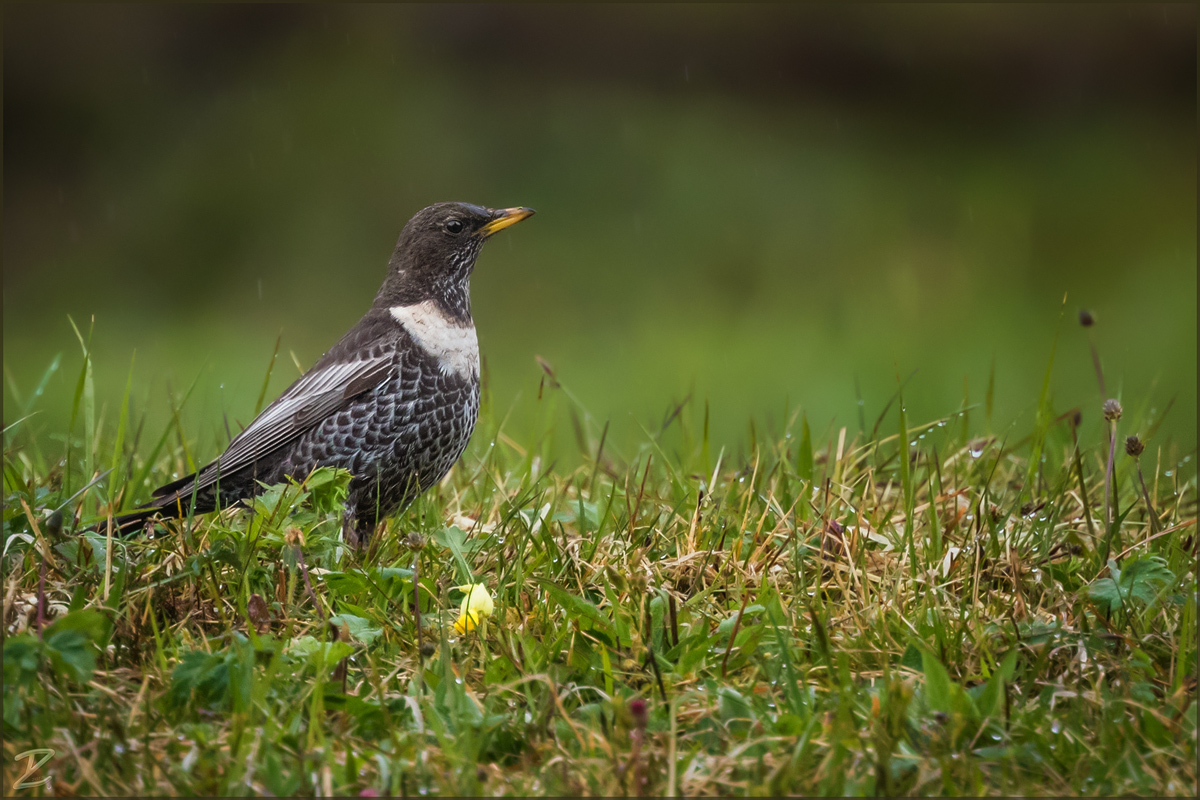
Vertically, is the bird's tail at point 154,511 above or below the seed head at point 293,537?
below

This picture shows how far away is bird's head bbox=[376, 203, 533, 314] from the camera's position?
3881 millimetres

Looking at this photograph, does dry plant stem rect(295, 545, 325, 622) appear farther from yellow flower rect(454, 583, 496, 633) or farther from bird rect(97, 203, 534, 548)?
bird rect(97, 203, 534, 548)

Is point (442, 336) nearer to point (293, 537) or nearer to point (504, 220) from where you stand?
point (504, 220)

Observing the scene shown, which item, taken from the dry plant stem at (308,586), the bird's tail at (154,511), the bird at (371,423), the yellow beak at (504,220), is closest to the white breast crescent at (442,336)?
the bird at (371,423)

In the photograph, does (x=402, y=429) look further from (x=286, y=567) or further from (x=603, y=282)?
(x=603, y=282)

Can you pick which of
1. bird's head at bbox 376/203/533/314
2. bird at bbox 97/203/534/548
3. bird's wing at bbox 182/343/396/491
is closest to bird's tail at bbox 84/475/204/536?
bird at bbox 97/203/534/548

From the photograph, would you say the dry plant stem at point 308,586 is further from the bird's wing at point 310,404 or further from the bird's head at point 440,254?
the bird's head at point 440,254

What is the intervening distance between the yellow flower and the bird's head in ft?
4.69

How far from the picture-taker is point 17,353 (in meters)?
8.63

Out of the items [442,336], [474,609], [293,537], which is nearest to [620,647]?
[474,609]

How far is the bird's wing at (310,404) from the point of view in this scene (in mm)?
3523

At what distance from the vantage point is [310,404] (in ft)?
11.7

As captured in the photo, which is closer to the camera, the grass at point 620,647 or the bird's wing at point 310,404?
the grass at point 620,647

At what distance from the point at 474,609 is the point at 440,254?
1662 mm
